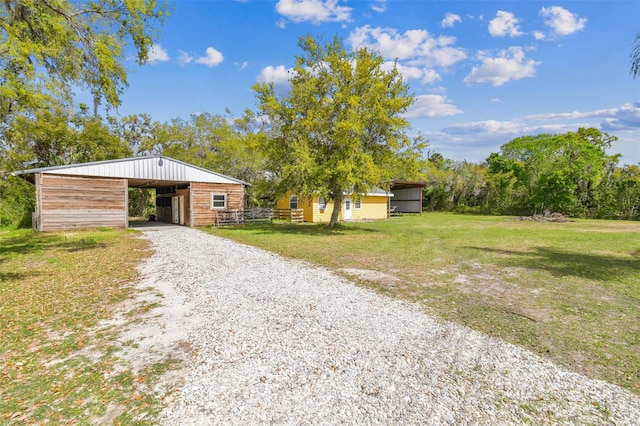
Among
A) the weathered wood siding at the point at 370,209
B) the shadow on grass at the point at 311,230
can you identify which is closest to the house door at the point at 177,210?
the shadow on grass at the point at 311,230

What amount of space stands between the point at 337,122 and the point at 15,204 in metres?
22.9

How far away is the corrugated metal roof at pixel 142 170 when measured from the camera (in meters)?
16.8

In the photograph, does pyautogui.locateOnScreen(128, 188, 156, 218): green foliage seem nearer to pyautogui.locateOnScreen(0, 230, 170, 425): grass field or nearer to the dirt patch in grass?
pyautogui.locateOnScreen(0, 230, 170, 425): grass field

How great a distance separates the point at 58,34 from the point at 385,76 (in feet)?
42.8

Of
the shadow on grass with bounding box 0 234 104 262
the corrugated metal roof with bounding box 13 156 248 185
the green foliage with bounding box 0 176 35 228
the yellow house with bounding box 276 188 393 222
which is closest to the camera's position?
the shadow on grass with bounding box 0 234 104 262

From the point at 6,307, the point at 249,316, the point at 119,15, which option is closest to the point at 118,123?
the point at 119,15

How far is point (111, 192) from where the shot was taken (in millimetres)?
17797

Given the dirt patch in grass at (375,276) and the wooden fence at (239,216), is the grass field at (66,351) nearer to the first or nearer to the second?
the dirt patch in grass at (375,276)

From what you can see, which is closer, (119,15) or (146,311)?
(146,311)

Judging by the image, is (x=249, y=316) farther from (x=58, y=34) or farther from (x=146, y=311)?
(x=58, y=34)

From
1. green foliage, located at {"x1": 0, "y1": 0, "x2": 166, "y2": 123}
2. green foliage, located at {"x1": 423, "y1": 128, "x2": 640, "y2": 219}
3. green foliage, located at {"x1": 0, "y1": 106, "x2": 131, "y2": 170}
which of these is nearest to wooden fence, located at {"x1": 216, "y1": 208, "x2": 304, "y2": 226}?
green foliage, located at {"x1": 423, "y1": 128, "x2": 640, "y2": 219}

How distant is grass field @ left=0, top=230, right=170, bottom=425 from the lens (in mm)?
2922

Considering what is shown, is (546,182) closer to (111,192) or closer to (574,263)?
(574,263)

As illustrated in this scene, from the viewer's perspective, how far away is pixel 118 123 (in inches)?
1289
